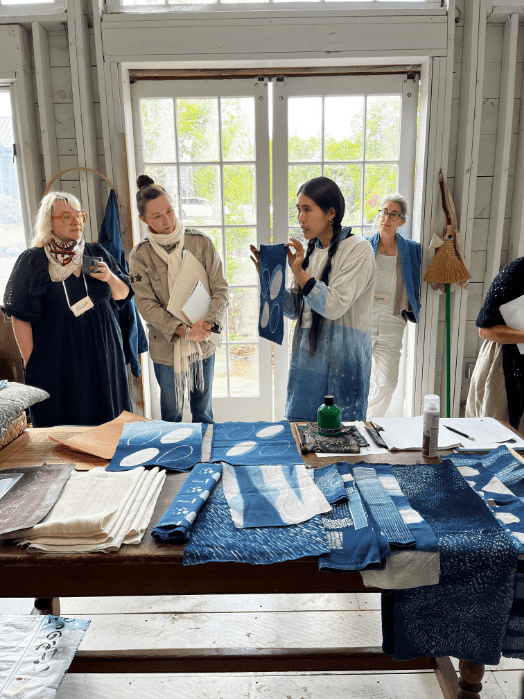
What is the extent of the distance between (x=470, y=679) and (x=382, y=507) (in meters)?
0.53

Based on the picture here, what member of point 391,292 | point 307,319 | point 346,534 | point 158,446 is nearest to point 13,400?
point 158,446

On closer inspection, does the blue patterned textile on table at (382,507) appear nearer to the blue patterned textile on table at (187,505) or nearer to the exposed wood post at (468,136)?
the blue patterned textile on table at (187,505)

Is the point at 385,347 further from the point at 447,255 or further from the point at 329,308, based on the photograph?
the point at 329,308

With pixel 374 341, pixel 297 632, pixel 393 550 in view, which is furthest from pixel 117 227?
pixel 393 550

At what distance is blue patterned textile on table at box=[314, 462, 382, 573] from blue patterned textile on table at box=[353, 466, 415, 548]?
0.08 feet

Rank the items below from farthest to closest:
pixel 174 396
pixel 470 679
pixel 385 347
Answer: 1. pixel 385 347
2. pixel 174 396
3. pixel 470 679

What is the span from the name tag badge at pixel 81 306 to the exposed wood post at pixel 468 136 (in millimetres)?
2168

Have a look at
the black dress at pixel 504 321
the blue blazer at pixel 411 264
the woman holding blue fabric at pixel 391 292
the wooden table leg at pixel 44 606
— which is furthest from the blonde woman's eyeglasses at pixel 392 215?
the wooden table leg at pixel 44 606

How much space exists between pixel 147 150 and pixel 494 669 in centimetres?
314

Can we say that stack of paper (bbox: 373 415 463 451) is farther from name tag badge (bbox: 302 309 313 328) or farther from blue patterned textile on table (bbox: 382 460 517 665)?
name tag badge (bbox: 302 309 313 328)

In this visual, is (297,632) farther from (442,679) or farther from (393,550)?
(393,550)

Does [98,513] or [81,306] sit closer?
[98,513]

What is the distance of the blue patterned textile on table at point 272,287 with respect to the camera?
229 cm

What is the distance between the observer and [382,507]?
119cm
